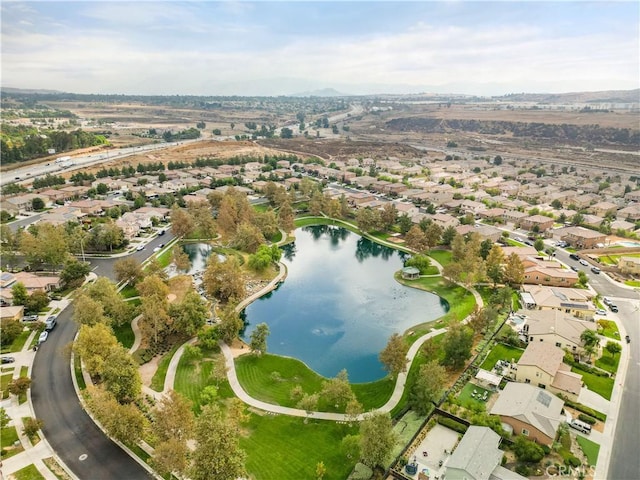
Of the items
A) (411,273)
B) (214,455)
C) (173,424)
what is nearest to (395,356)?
(214,455)

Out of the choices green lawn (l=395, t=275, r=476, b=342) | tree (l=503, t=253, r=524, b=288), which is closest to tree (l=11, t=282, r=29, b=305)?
green lawn (l=395, t=275, r=476, b=342)

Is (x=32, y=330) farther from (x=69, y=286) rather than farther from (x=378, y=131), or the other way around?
(x=378, y=131)

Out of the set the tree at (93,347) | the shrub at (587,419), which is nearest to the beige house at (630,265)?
the shrub at (587,419)

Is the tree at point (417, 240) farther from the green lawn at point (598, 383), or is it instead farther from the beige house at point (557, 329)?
the green lawn at point (598, 383)

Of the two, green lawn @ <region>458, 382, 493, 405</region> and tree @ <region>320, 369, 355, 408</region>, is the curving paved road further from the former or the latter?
green lawn @ <region>458, 382, 493, 405</region>

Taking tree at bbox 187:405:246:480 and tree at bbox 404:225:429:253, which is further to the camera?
tree at bbox 404:225:429:253

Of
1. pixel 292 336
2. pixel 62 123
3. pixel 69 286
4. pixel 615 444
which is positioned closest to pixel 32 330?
pixel 69 286
